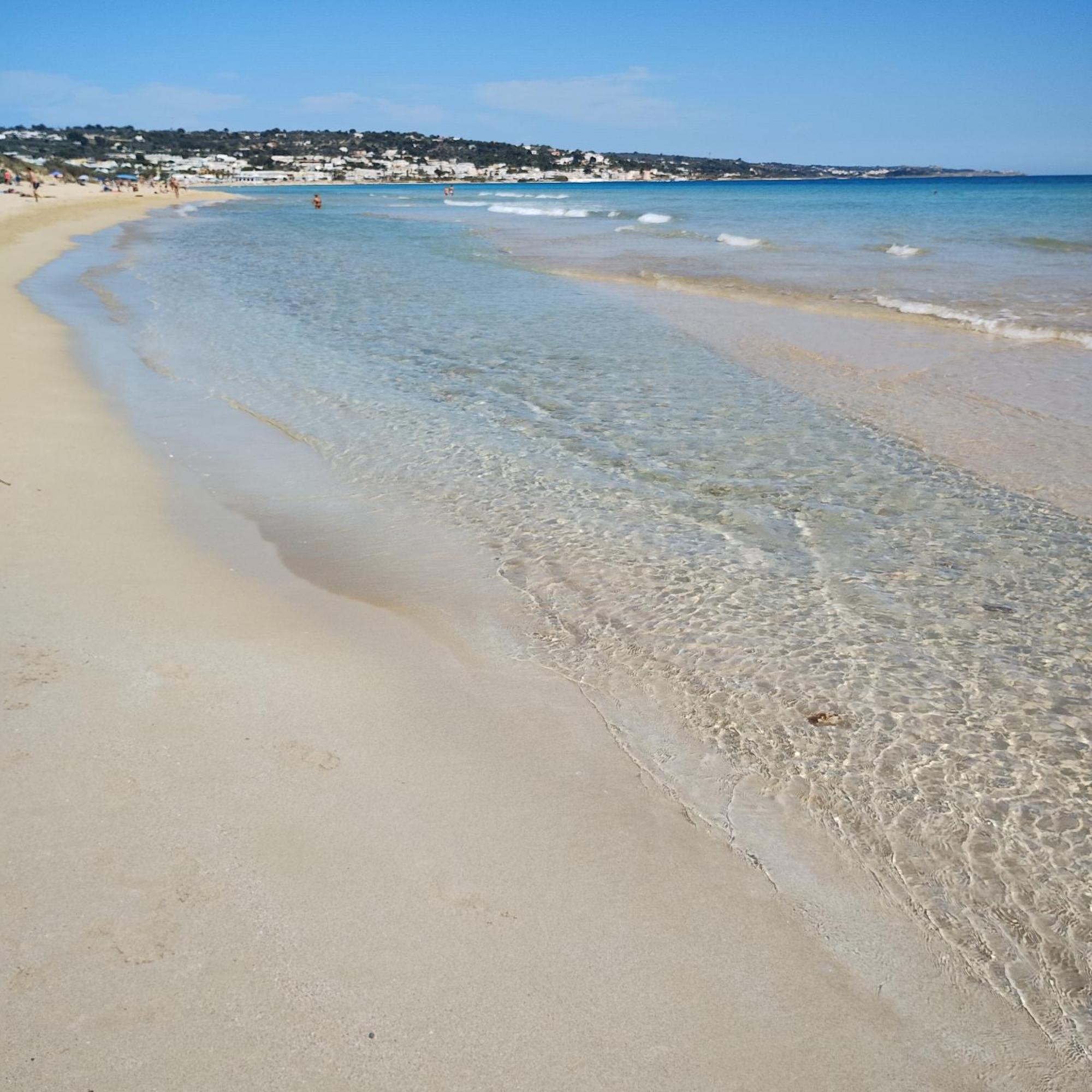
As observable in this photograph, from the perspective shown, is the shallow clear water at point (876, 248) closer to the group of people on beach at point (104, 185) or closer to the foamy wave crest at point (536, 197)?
the group of people on beach at point (104, 185)

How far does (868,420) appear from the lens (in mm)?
8398

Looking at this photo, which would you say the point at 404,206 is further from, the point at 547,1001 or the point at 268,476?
the point at 547,1001

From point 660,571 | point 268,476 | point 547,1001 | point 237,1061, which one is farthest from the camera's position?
point 268,476

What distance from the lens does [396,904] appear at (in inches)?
107

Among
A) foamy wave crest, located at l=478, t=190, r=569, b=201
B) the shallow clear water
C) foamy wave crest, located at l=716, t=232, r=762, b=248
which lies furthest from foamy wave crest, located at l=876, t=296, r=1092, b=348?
foamy wave crest, located at l=478, t=190, r=569, b=201

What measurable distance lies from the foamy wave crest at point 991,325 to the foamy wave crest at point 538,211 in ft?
127

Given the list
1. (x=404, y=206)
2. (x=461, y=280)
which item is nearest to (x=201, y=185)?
(x=404, y=206)

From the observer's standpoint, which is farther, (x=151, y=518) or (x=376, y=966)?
(x=151, y=518)

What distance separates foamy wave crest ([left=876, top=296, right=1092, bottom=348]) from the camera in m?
12.9

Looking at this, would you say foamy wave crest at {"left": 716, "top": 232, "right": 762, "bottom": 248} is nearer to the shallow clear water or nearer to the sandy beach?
the shallow clear water

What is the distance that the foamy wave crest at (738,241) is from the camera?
30.0m

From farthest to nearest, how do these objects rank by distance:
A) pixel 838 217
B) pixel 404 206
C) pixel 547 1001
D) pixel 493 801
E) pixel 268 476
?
1. pixel 404 206
2. pixel 838 217
3. pixel 268 476
4. pixel 493 801
5. pixel 547 1001

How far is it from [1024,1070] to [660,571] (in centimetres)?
316

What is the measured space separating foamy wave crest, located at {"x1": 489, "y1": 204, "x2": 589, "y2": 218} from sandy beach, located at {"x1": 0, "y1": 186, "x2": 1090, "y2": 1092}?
51.2 m
